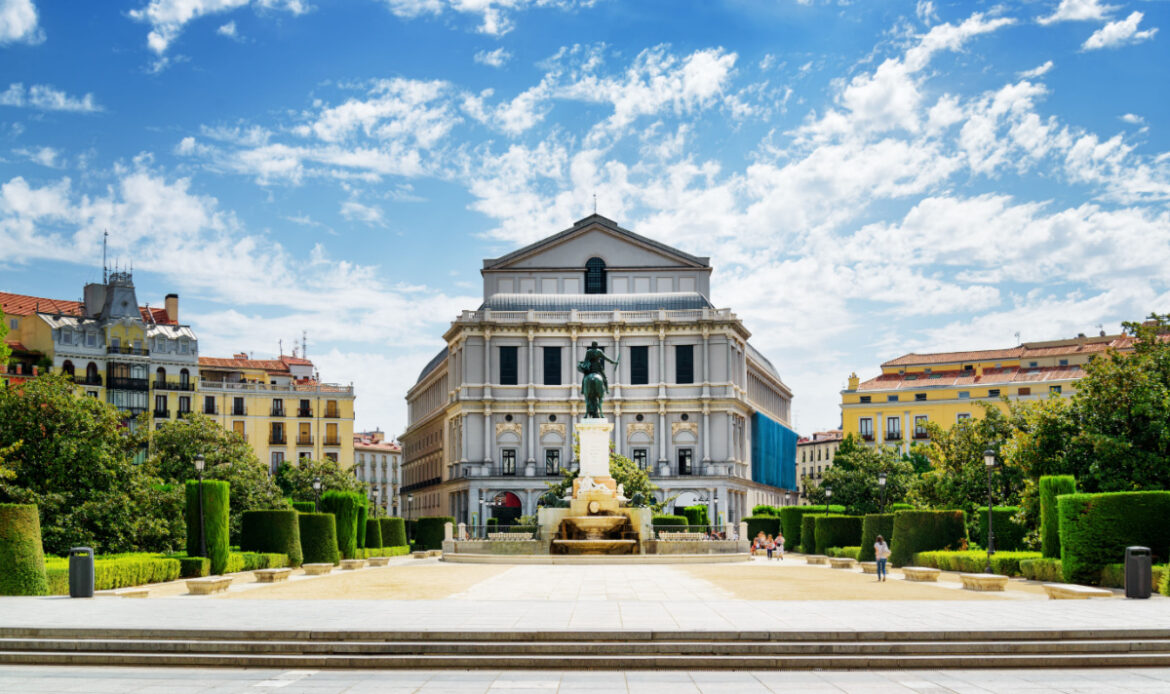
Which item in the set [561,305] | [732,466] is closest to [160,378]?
[561,305]

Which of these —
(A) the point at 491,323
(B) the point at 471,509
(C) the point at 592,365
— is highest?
(A) the point at 491,323

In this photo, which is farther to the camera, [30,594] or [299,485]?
[299,485]

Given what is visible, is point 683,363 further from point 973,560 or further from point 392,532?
point 973,560

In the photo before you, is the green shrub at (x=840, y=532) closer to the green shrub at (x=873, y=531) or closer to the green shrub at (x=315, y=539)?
the green shrub at (x=873, y=531)

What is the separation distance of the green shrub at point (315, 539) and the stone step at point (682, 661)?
29047mm

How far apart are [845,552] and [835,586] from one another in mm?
19951

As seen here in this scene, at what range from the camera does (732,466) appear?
3952 inches

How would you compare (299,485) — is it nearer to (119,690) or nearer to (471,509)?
(471,509)

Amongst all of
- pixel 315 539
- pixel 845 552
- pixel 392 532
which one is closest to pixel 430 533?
pixel 392 532

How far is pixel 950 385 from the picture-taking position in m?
122

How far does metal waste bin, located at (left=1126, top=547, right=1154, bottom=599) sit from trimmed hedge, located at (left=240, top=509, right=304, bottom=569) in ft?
94.9

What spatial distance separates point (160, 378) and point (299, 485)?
15663 mm

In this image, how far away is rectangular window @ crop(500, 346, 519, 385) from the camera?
103 m

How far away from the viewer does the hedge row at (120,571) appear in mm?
29156
